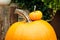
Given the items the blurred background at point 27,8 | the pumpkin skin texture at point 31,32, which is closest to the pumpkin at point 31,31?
the pumpkin skin texture at point 31,32

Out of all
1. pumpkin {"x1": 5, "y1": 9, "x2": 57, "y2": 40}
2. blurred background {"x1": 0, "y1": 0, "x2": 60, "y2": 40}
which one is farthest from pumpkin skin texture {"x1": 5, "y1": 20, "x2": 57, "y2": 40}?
blurred background {"x1": 0, "y1": 0, "x2": 60, "y2": 40}

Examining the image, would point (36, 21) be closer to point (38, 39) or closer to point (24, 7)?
point (38, 39)

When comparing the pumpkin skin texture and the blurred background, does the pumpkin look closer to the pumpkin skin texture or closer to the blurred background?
the pumpkin skin texture

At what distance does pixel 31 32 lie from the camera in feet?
3.45

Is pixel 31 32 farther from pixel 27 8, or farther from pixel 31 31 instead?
pixel 27 8

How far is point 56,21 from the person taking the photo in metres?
1.24

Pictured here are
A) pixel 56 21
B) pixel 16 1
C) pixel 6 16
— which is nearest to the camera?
pixel 56 21

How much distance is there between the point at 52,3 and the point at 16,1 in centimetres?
133

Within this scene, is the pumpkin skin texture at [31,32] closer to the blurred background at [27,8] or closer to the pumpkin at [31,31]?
the pumpkin at [31,31]

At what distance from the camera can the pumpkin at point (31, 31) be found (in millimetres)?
1057

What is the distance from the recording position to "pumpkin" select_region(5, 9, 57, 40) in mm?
1057

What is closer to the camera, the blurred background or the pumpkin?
the pumpkin

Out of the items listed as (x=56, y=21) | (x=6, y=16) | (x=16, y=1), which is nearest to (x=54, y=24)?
(x=56, y=21)

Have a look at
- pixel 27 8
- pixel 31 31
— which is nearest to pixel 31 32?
pixel 31 31
